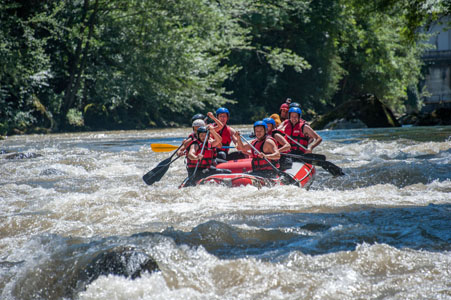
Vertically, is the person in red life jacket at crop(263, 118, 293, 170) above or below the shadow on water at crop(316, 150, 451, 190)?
above

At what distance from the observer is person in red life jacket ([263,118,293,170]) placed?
810 cm

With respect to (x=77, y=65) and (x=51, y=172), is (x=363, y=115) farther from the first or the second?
(x=51, y=172)

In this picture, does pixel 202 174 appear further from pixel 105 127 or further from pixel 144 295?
pixel 105 127

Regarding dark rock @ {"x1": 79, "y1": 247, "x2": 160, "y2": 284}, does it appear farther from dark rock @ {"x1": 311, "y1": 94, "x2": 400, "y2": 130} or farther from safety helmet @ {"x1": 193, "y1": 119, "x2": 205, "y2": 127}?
dark rock @ {"x1": 311, "y1": 94, "x2": 400, "y2": 130}

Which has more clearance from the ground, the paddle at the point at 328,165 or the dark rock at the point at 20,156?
the dark rock at the point at 20,156

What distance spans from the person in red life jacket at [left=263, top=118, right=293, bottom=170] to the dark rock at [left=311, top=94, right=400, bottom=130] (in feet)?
39.9

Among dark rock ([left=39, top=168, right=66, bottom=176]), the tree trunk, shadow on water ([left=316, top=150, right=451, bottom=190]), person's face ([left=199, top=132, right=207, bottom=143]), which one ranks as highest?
the tree trunk

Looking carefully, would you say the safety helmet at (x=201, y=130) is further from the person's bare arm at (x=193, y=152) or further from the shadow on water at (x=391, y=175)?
the shadow on water at (x=391, y=175)

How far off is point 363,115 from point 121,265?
58.7ft

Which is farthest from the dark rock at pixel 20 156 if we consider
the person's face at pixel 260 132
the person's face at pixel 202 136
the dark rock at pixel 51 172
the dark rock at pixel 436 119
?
the dark rock at pixel 436 119

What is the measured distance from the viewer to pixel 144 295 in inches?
133

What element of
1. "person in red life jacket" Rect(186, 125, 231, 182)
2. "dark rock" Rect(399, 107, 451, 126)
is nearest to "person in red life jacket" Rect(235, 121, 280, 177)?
"person in red life jacket" Rect(186, 125, 231, 182)

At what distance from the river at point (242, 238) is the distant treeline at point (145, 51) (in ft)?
33.6

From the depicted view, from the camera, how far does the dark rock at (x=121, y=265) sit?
11.6ft
